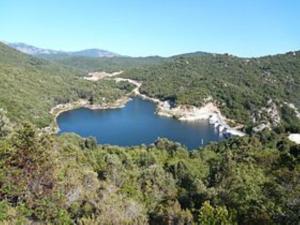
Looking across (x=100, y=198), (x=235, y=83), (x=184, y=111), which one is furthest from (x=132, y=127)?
(x=100, y=198)

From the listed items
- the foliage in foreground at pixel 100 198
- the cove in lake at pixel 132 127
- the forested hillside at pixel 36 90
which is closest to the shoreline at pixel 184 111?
the cove in lake at pixel 132 127

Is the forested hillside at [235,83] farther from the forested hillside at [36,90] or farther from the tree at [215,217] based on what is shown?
the tree at [215,217]

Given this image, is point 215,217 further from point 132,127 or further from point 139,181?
point 132,127

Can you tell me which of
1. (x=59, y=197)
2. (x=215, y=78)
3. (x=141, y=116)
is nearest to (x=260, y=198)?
(x=59, y=197)

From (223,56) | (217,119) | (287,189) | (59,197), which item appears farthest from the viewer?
(223,56)

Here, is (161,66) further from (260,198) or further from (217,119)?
(260,198)

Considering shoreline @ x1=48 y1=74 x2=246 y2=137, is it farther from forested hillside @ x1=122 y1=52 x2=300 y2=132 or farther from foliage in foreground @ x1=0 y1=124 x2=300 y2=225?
foliage in foreground @ x1=0 y1=124 x2=300 y2=225
